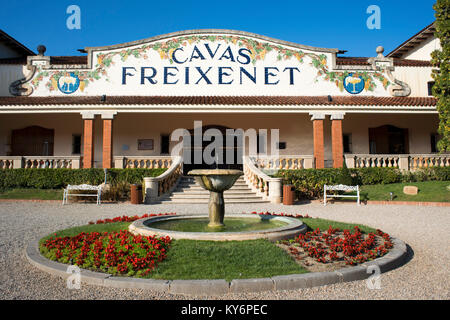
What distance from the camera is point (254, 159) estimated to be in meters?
15.4

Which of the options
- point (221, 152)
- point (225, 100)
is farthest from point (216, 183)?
point (221, 152)

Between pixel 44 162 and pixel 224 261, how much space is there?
45.7 ft

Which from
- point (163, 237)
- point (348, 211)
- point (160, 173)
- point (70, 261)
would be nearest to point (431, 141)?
point (348, 211)

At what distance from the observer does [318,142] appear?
15.6m

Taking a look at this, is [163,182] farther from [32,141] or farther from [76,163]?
[32,141]

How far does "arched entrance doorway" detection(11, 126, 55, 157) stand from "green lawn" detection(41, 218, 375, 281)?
16275mm

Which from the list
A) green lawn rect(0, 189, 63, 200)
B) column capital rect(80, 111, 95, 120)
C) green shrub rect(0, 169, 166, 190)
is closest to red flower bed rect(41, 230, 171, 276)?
green lawn rect(0, 189, 63, 200)

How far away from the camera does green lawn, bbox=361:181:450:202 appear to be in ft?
39.7

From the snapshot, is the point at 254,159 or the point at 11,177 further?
the point at 254,159

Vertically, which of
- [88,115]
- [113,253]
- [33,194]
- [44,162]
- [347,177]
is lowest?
[113,253]

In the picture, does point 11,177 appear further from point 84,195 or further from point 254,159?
point 254,159

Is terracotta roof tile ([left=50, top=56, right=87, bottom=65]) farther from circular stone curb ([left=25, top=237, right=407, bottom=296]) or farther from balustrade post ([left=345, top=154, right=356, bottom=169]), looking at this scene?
circular stone curb ([left=25, top=237, right=407, bottom=296])

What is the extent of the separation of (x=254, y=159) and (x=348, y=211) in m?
5.97

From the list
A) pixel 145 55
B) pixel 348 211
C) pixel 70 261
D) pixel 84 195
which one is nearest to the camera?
pixel 70 261
